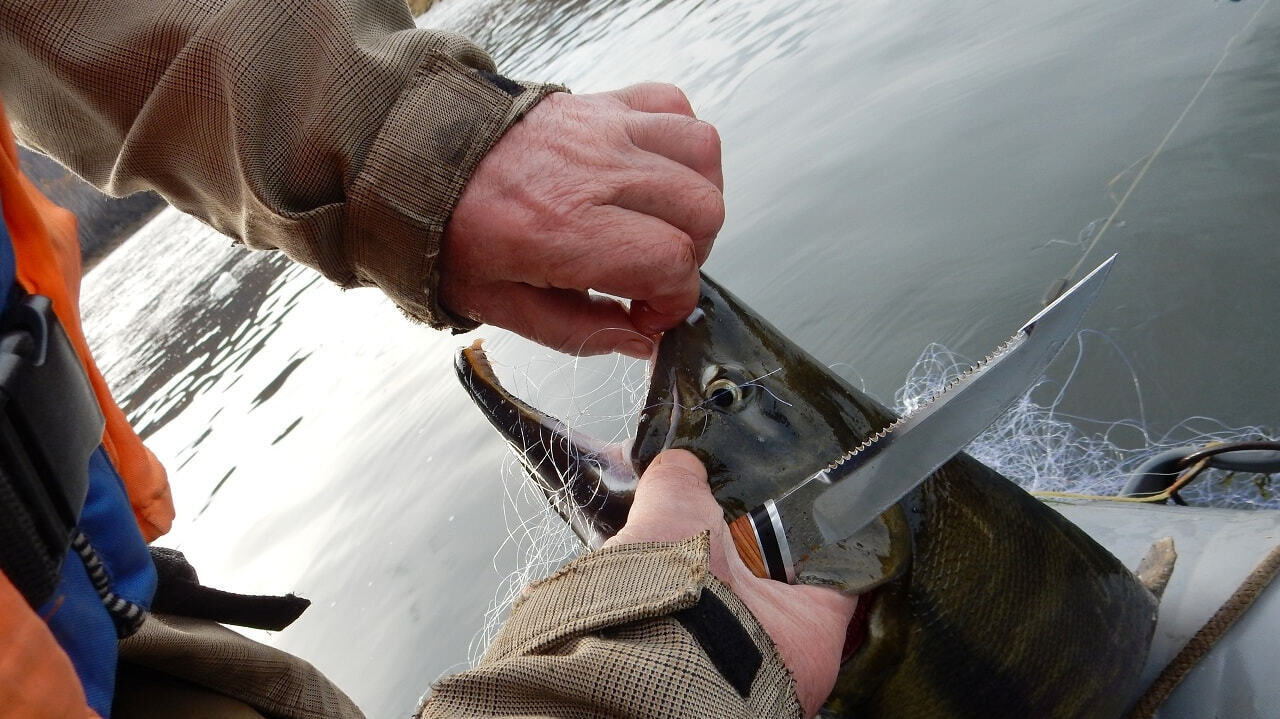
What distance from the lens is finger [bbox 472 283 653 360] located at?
2068 millimetres

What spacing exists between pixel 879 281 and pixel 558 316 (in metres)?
3.62

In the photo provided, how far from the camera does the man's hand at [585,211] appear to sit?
5.95ft

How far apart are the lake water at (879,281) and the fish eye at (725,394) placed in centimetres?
71

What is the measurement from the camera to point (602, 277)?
5.97 feet

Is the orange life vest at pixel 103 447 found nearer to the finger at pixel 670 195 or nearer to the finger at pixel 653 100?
the finger at pixel 670 195

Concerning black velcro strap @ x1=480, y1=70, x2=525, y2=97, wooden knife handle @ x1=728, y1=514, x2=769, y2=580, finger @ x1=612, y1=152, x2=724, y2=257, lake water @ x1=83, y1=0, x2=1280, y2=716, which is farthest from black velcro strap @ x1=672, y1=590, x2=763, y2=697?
lake water @ x1=83, y1=0, x2=1280, y2=716

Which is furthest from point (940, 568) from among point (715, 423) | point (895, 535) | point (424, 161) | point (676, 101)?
point (424, 161)

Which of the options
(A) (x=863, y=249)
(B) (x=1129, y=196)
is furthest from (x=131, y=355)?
(B) (x=1129, y=196)

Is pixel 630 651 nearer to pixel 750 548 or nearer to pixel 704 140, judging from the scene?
pixel 750 548

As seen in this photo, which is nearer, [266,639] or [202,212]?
[202,212]

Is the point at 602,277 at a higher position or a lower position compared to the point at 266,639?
higher

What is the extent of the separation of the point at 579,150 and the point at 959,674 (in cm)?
153

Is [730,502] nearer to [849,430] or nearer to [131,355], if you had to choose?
[849,430]

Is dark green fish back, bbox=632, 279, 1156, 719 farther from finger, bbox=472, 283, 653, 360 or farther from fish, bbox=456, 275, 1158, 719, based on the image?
finger, bbox=472, 283, 653, 360
